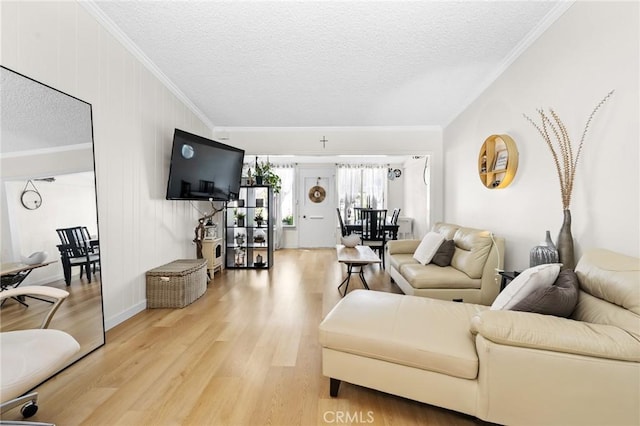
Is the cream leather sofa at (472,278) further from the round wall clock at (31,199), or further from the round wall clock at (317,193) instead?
the round wall clock at (317,193)

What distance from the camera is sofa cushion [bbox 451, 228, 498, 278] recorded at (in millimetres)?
2854

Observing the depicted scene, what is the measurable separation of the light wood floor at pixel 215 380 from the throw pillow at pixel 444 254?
1.40 m

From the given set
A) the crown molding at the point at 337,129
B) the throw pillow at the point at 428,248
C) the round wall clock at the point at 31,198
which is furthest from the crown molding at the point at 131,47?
the throw pillow at the point at 428,248

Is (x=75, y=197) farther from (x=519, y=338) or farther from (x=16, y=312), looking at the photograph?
(x=519, y=338)

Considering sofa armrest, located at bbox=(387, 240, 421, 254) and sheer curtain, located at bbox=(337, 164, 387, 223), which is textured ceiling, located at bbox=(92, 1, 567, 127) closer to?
sofa armrest, located at bbox=(387, 240, 421, 254)

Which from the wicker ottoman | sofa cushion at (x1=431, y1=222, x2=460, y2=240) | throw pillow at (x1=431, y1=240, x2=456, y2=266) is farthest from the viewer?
sofa cushion at (x1=431, y1=222, x2=460, y2=240)

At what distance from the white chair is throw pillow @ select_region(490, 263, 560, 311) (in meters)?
2.18

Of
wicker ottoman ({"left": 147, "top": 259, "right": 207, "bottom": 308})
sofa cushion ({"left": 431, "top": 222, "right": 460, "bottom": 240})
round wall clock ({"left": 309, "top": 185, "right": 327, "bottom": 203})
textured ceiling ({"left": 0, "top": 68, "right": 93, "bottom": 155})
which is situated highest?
textured ceiling ({"left": 0, "top": 68, "right": 93, "bottom": 155})

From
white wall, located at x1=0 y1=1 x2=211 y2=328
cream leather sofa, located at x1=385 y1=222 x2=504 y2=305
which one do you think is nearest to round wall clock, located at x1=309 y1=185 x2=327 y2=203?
white wall, located at x1=0 y1=1 x2=211 y2=328

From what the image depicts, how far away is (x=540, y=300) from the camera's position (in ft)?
4.85

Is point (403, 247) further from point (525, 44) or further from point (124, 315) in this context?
point (124, 315)

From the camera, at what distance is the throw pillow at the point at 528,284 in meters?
1.57

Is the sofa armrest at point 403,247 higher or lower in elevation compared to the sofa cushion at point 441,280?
higher

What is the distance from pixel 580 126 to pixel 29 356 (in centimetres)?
336
